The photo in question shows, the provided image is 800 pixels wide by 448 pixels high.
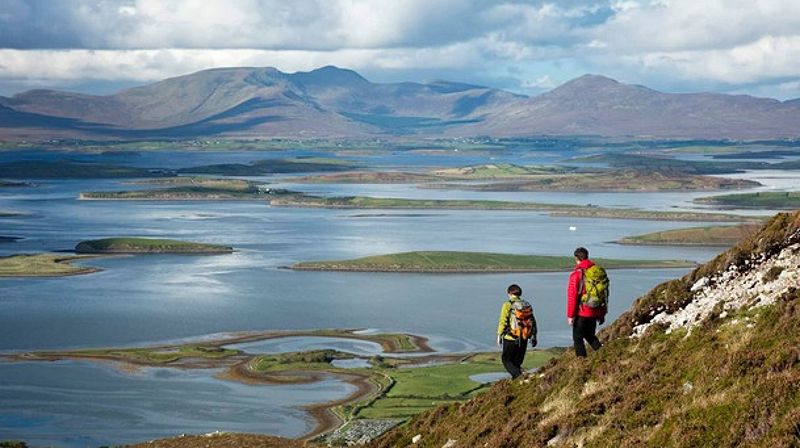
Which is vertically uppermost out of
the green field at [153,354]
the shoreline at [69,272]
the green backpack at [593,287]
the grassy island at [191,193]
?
the grassy island at [191,193]

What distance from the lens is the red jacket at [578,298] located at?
15.8 meters

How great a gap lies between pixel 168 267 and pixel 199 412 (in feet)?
166

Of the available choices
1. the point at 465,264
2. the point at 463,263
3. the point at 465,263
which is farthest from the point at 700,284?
the point at 463,263

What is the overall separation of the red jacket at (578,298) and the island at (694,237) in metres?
92.0

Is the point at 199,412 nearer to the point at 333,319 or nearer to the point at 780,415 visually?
the point at 333,319

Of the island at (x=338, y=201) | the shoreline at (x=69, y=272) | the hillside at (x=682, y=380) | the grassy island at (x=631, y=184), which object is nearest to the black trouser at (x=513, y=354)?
the hillside at (x=682, y=380)

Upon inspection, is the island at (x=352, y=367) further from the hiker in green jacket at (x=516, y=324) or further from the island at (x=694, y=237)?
the island at (x=694, y=237)

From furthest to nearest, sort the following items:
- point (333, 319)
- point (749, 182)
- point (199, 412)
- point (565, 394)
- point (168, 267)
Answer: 1. point (749, 182)
2. point (168, 267)
3. point (333, 319)
4. point (199, 412)
5. point (565, 394)

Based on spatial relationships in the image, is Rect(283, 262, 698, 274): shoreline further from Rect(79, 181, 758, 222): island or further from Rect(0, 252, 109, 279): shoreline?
Rect(79, 181, 758, 222): island

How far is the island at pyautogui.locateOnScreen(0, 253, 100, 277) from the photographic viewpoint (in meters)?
86.8

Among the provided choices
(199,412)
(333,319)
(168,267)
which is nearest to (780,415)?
(199,412)

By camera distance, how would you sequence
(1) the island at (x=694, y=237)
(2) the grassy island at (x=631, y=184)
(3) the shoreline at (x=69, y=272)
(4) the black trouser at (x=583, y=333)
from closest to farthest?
(4) the black trouser at (x=583, y=333)
(3) the shoreline at (x=69, y=272)
(1) the island at (x=694, y=237)
(2) the grassy island at (x=631, y=184)

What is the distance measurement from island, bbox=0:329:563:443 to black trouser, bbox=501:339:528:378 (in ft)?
64.8

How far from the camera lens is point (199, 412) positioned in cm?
4353
